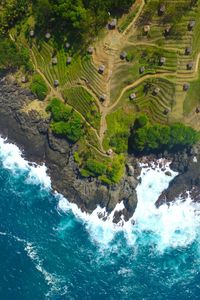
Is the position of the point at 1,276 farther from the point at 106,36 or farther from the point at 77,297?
the point at 106,36

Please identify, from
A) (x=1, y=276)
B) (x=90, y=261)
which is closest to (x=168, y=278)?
(x=90, y=261)

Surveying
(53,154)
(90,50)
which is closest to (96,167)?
(53,154)

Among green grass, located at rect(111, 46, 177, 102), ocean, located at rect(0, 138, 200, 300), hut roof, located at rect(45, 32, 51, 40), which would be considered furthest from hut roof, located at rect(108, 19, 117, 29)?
ocean, located at rect(0, 138, 200, 300)

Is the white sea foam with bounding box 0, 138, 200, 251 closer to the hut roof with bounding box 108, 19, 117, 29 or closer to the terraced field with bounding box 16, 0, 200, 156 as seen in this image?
the terraced field with bounding box 16, 0, 200, 156

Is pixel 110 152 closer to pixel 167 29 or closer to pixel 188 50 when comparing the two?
pixel 188 50

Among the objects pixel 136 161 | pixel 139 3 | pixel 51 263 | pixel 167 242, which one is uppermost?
pixel 139 3

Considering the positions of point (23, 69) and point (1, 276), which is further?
point (23, 69)
